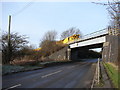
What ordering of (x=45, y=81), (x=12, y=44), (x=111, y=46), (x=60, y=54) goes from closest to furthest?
1. (x=45, y=81)
2. (x=12, y=44)
3. (x=111, y=46)
4. (x=60, y=54)

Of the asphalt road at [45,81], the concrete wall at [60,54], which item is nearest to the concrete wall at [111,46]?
the asphalt road at [45,81]

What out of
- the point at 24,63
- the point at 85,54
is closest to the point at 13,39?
the point at 24,63

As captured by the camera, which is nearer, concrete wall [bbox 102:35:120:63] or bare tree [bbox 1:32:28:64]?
bare tree [bbox 1:32:28:64]

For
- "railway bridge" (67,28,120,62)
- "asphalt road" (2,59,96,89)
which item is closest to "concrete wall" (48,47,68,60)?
"railway bridge" (67,28,120,62)

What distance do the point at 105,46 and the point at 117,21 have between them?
2098 cm

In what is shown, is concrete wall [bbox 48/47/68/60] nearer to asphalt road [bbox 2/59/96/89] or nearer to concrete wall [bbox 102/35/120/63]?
concrete wall [bbox 102/35/120/63]

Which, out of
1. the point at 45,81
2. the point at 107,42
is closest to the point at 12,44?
the point at 45,81

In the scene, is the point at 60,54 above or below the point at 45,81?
above

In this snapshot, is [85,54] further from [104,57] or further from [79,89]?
[79,89]

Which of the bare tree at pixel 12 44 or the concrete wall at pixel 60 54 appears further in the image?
the concrete wall at pixel 60 54

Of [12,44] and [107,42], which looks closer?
[12,44]

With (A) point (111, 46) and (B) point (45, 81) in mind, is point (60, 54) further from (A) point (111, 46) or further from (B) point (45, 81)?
(B) point (45, 81)

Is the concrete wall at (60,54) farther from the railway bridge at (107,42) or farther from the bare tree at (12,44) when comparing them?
the bare tree at (12,44)

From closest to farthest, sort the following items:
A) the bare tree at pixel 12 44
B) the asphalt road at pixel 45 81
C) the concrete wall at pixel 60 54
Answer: the asphalt road at pixel 45 81
the bare tree at pixel 12 44
the concrete wall at pixel 60 54
